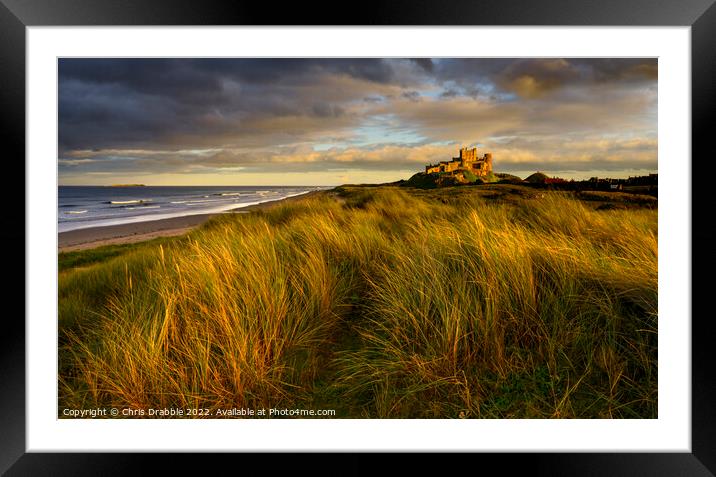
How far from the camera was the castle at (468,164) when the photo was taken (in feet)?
10.4

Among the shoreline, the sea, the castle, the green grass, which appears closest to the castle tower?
the castle

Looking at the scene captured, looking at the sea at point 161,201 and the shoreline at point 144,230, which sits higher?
the sea at point 161,201

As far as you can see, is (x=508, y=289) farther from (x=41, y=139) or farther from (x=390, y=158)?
(x=41, y=139)

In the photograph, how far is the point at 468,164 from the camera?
3.34 meters

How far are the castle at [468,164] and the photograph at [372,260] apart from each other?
0.10 feet

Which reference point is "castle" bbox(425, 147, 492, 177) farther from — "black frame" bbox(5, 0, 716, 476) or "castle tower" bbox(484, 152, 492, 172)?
"black frame" bbox(5, 0, 716, 476)

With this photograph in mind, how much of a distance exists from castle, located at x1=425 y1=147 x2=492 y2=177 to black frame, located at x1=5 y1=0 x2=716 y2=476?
1581 mm

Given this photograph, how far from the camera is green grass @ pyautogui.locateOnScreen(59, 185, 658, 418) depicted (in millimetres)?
1550

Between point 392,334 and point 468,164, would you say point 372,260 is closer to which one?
point 392,334
